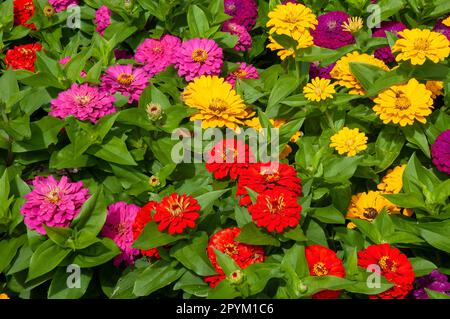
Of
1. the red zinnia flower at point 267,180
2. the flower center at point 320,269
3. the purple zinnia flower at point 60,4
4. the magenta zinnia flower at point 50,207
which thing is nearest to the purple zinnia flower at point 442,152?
the red zinnia flower at point 267,180

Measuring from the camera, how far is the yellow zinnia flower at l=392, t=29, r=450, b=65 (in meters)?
2.13

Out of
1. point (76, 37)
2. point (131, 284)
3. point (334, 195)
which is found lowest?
point (131, 284)

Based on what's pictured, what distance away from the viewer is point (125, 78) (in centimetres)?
227

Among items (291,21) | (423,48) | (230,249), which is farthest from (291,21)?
(230,249)

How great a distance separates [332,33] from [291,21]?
1.63ft

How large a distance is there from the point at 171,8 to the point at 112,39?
363mm

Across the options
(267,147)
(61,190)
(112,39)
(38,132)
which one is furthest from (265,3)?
(61,190)

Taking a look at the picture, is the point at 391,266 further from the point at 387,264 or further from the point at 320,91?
the point at 320,91

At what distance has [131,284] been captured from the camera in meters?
1.87

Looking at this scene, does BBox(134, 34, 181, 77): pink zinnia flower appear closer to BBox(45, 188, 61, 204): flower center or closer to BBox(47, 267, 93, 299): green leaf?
BBox(45, 188, 61, 204): flower center

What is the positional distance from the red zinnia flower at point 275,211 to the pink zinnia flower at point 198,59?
81 centimetres

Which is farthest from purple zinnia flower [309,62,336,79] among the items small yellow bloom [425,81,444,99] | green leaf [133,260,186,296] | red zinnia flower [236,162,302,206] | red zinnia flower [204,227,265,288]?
green leaf [133,260,186,296]

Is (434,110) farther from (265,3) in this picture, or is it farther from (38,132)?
(38,132)

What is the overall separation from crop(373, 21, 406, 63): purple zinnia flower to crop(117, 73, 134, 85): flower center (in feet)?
3.67
